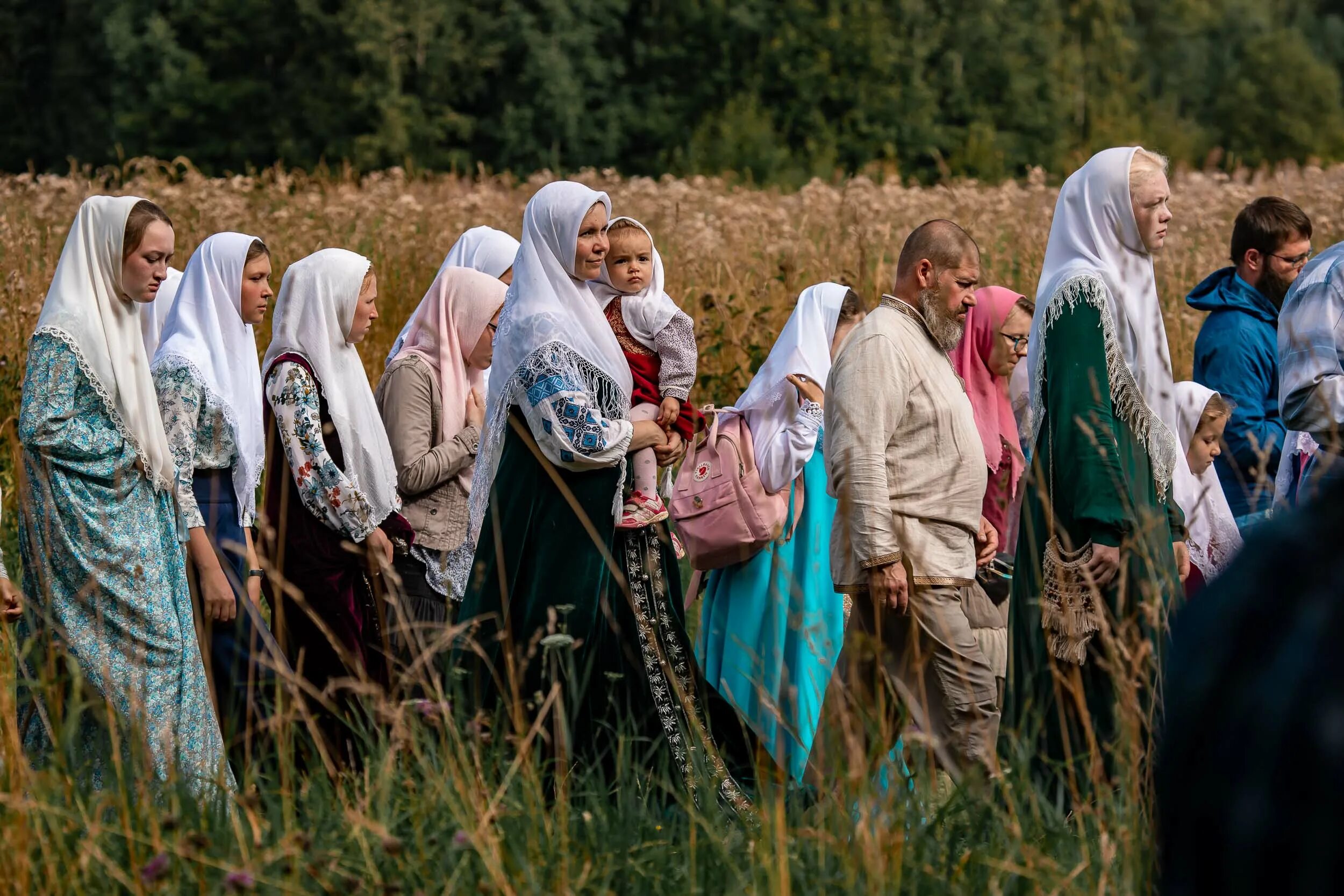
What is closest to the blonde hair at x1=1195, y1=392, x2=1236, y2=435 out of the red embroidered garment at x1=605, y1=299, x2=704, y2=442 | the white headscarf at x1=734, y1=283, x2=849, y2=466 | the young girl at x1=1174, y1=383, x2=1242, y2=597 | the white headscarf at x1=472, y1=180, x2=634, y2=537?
the young girl at x1=1174, y1=383, x2=1242, y2=597

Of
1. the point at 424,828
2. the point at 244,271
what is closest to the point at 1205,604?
the point at 424,828

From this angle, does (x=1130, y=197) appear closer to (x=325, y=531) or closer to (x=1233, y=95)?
(x=325, y=531)

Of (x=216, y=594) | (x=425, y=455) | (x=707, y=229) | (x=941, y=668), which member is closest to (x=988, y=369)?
(x=941, y=668)

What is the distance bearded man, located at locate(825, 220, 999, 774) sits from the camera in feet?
13.2

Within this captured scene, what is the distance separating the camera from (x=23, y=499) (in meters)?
4.05

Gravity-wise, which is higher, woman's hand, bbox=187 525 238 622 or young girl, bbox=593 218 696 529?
young girl, bbox=593 218 696 529

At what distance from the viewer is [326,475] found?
4695 mm

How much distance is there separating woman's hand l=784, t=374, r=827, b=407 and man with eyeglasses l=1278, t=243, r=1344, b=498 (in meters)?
1.39

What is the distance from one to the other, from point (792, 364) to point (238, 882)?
3.08m

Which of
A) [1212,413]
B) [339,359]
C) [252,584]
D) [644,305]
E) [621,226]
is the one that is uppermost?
[621,226]

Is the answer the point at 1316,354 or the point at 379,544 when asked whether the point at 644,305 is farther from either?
the point at 1316,354

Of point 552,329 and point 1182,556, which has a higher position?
point 552,329

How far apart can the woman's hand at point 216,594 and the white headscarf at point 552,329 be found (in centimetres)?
77

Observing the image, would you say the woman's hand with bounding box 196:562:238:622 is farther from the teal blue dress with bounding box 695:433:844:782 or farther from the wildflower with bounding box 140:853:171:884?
the wildflower with bounding box 140:853:171:884
